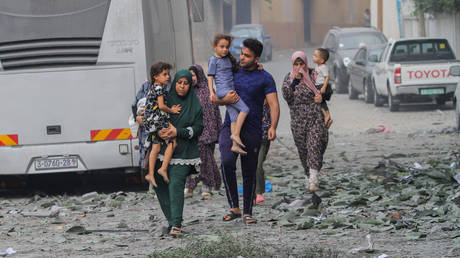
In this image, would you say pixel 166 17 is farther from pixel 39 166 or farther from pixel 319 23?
pixel 319 23

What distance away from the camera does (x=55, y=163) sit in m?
12.1

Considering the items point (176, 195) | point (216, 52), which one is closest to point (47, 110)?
point (216, 52)

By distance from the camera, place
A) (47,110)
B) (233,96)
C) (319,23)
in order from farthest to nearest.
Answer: (319,23) → (47,110) → (233,96)

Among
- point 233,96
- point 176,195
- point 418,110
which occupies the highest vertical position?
point 233,96

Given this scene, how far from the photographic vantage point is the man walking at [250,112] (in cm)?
894

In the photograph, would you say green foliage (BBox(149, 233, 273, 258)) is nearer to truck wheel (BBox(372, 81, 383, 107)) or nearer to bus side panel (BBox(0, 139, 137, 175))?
bus side panel (BBox(0, 139, 137, 175))

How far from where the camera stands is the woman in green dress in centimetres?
829

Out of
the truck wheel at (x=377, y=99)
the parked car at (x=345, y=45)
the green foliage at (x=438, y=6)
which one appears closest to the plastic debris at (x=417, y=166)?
the truck wheel at (x=377, y=99)

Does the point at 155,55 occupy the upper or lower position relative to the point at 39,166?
upper

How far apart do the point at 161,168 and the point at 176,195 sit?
0.28 meters

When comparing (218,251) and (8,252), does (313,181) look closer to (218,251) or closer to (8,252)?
(8,252)

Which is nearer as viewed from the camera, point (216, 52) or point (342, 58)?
point (216, 52)

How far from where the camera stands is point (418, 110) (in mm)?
23422

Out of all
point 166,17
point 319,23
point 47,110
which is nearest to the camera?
point 47,110
